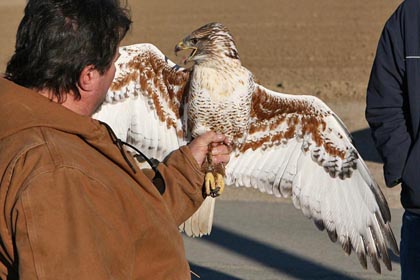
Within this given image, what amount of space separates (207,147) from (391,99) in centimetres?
118

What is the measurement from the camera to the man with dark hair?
2.13 metres

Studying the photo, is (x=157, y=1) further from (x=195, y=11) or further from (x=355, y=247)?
(x=355, y=247)

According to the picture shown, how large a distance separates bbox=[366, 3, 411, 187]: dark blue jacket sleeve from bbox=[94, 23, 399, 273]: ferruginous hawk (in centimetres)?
168

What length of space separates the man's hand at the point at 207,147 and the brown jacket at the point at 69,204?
93 centimetres

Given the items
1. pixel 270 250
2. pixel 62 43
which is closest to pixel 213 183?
pixel 62 43

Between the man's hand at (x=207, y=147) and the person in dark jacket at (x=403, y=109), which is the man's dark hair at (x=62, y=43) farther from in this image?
the person in dark jacket at (x=403, y=109)

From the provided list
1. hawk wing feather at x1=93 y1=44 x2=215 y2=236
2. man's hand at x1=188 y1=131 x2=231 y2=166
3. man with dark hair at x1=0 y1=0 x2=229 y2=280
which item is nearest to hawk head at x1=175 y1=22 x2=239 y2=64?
hawk wing feather at x1=93 y1=44 x2=215 y2=236

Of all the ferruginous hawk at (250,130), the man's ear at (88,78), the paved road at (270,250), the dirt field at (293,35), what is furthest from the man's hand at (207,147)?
the dirt field at (293,35)

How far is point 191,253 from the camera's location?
7.57m

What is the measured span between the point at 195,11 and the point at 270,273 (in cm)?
2155

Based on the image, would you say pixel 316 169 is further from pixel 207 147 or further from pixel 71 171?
pixel 71 171

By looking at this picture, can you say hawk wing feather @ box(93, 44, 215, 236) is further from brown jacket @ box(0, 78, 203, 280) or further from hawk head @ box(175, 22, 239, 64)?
brown jacket @ box(0, 78, 203, 280)

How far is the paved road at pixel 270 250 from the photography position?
696cm

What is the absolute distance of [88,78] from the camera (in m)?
2.39
